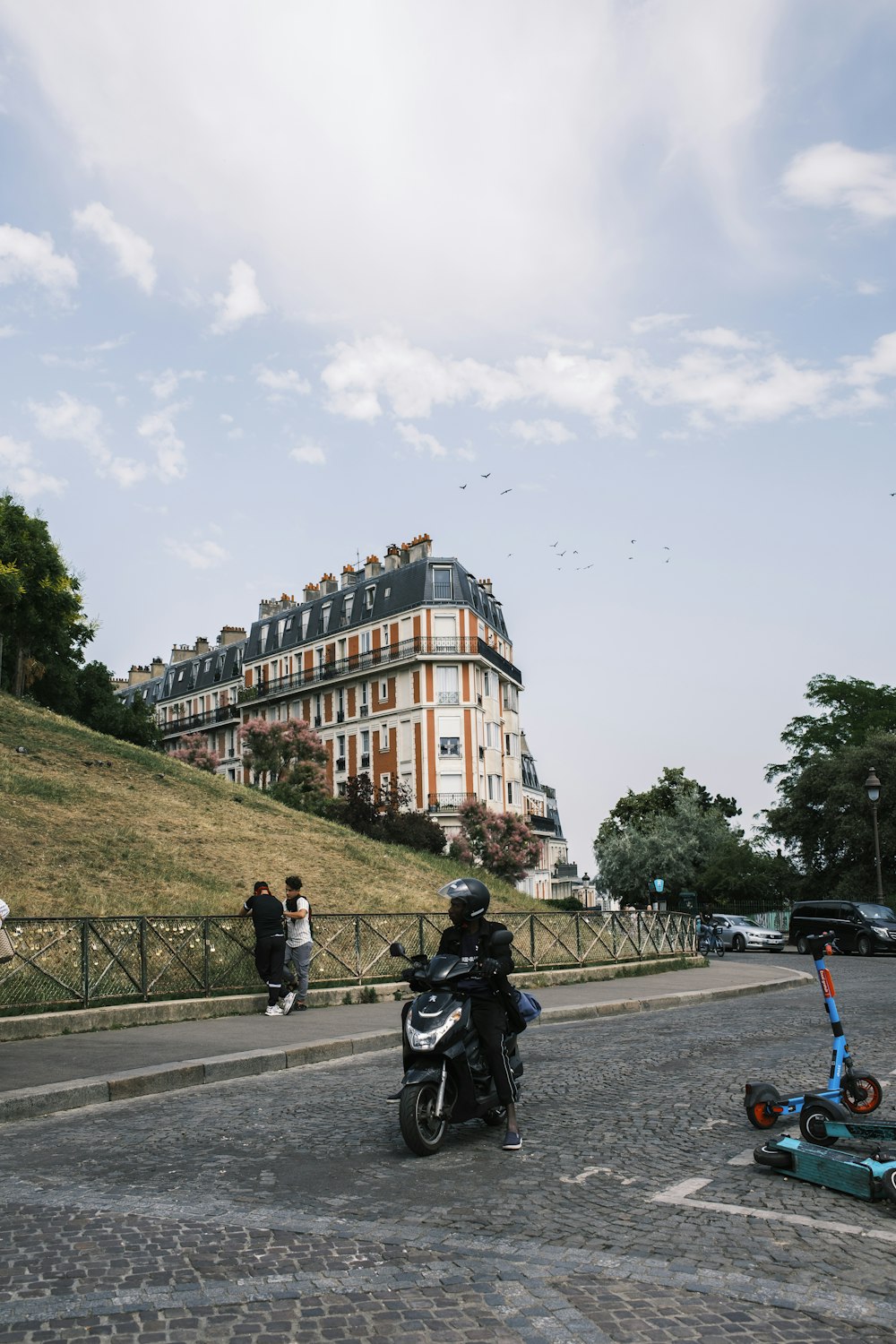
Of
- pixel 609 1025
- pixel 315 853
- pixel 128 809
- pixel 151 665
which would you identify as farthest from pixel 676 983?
pixel 151 665

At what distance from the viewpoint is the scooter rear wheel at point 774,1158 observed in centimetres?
580

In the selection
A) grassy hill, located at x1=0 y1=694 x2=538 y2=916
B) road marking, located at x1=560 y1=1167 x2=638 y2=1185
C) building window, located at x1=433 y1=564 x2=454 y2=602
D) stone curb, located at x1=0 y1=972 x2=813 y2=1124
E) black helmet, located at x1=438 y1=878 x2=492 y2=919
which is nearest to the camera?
road marking, located at x1=560 y1=1167 x2=638 y2=1185

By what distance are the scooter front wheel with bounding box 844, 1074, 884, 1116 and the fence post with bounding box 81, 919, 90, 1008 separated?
9.27 m

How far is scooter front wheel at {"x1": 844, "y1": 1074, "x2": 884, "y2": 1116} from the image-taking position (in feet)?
21.9

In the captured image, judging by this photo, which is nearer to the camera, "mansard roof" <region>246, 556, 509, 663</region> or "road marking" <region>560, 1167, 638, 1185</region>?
"road marking" <region>560, 1167, 638, 1185</region>

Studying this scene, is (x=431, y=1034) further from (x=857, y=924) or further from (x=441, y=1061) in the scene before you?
(x=857, y=924)

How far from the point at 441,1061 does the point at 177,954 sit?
8.63 m

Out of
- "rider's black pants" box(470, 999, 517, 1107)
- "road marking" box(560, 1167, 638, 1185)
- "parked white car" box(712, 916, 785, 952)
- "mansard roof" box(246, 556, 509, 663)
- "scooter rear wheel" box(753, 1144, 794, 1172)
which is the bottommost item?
"parked white car" box(712, 916, 785, 952)

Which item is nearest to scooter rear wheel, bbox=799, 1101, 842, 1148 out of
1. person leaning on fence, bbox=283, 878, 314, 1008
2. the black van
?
person leaning on fence, bbox=283, 878, 314, 1008

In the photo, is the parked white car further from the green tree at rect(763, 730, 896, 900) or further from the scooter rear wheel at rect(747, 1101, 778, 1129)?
the scooter rear wheel at rect(747, 1101, 778, 1129)

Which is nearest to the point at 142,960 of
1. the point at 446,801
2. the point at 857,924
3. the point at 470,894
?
the point at 470,894

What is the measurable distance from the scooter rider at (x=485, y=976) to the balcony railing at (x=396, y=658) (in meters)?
54.6

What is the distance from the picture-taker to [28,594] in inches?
1631

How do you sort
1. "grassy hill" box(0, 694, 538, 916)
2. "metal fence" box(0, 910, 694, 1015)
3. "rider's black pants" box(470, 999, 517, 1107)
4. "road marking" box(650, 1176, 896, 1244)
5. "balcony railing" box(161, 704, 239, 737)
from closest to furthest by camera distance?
"road marking" box(650, 1176, 896, 1244), "rider's black pants" box(470, 999, 517, 1107), "metal fence" box(0, 910, 694, 1015), "grassy hill" box(0, 694, 538, 916), "balcony railing" box(161, 704, 239, 737)
